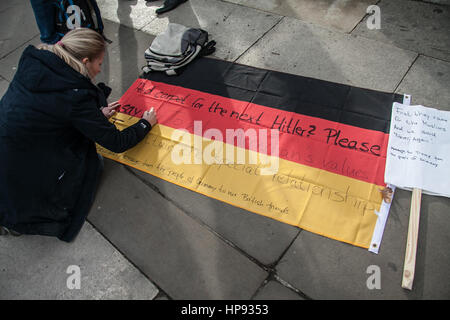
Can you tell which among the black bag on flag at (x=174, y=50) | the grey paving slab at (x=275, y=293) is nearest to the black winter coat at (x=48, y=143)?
the black bag on flag at (x=174, y=50)

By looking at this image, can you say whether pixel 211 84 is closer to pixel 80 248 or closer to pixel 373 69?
pixel 373 69

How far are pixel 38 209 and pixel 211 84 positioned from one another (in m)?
1.71

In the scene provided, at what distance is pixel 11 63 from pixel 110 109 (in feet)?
6.30

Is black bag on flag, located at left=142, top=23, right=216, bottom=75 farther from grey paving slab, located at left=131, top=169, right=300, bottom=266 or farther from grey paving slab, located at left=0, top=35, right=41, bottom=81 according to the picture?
grey paving slab, located at left=0, top=35, right=41, bottom=81

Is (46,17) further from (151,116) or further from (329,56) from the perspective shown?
(329,56)

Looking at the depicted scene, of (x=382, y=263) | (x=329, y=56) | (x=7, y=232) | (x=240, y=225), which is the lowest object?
(x=382, y=263)

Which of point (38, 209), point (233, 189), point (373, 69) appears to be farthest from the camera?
point (373, 69)

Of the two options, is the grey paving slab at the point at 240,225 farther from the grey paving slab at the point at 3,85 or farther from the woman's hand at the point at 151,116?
the grey paving slab at the point at 3,85

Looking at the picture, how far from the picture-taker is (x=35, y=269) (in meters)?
1.98

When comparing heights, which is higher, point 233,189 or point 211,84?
point 211,84

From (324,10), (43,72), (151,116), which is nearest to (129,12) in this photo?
(151,116)

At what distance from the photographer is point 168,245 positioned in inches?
77.0

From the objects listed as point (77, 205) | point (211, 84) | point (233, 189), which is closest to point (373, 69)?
point (211, 84)
